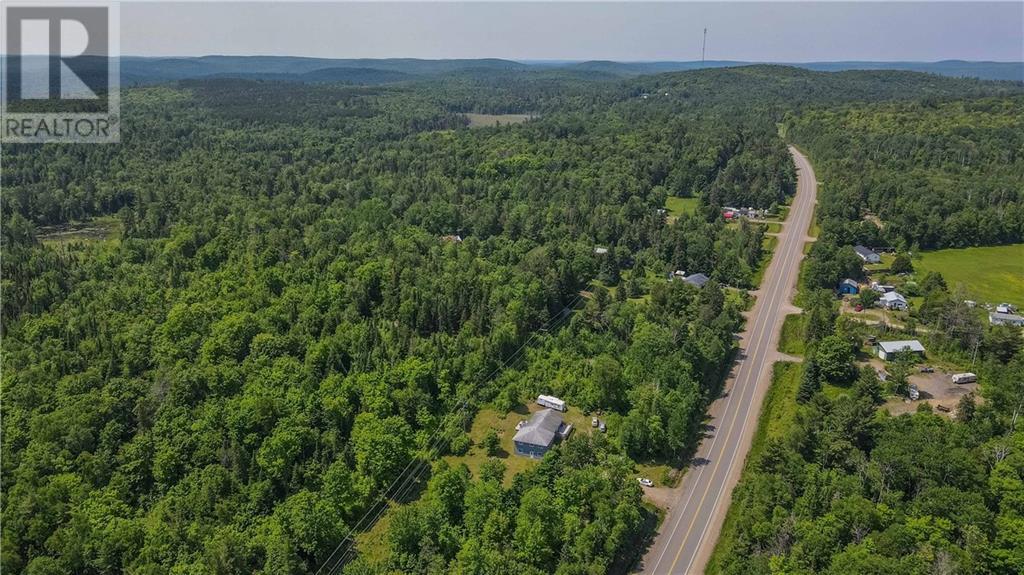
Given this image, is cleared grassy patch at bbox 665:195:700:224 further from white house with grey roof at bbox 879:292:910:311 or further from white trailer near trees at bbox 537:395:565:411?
white trailer near trees at bbox 537:395:565:411

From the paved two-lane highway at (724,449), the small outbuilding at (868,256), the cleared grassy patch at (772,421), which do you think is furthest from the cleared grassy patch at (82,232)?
the small outbuilding at (868,256)

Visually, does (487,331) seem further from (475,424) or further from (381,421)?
(381,421)

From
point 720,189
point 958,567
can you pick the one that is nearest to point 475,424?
point 958,567

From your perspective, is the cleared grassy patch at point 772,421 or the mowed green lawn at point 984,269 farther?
the mowed green lawn at point 984,269

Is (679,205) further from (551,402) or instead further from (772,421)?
(551,402)

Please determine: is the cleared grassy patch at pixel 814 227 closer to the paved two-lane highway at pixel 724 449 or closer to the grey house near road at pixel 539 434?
the paved two-lane highway at pixel 724 449
